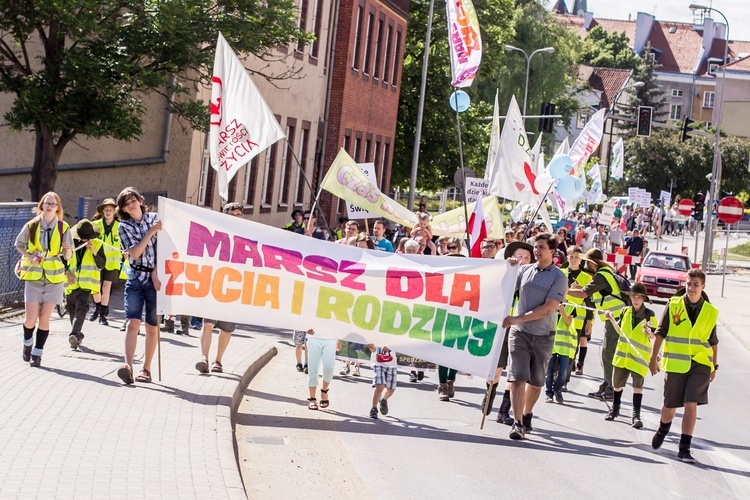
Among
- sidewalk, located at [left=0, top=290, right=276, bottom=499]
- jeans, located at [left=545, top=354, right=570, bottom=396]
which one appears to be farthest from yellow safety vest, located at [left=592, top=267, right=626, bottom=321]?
sidewalk, located at [left=0, top=290, right=276, bottom=499]

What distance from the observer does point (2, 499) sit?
23.9 ft

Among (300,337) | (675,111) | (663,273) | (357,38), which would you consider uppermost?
(675,111)

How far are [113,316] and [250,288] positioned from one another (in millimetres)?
7085

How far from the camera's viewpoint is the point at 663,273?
38.0 metres

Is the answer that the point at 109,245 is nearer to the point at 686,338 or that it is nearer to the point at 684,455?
the point at 686,338

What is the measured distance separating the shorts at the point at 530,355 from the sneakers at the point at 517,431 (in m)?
0.40

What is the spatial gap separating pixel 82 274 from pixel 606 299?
613 centimetres

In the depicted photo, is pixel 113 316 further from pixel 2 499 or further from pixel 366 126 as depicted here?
pixel 366 126

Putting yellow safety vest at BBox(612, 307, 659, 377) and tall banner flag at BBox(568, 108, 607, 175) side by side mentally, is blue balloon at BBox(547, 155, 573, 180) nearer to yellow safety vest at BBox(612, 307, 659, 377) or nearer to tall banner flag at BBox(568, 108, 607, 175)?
tall banner flag at BBox(568, 108, 607, 175)

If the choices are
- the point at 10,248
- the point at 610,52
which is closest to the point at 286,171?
the point at 10,248

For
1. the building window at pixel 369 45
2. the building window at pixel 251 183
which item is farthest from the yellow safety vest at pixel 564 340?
the building window at pixel 369 45

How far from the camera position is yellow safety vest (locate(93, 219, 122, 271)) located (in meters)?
17.0

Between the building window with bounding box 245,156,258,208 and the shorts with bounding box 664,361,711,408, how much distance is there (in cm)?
2176

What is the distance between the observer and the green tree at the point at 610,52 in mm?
139250
